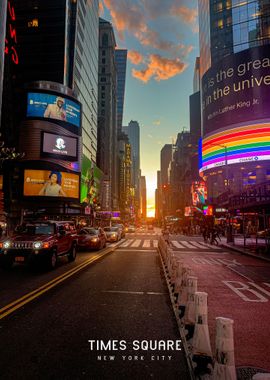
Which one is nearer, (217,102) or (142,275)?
(142,275)

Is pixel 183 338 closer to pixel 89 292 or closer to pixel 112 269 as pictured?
pixel 89 292

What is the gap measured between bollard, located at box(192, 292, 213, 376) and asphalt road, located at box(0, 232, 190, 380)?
1.26ft

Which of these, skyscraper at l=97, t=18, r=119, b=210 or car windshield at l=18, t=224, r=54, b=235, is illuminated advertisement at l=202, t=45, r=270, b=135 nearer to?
car windshield at l=18, t=224, r=54, b=235

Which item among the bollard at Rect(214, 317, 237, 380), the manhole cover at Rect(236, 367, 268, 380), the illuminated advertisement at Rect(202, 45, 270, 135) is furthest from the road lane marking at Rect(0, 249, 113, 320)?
the illuminated advertisement at Rect(202, 45, 270, 135)

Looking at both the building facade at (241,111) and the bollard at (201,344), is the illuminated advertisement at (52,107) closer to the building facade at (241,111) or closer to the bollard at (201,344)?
the building facade at (241,111)

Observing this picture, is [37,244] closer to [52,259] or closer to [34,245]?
[34,245]

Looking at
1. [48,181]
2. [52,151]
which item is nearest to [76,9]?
[52,151]

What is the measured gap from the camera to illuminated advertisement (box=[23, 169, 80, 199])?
149 feet

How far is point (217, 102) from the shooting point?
213ft

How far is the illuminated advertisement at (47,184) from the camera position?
45.4m

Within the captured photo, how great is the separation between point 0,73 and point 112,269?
8944 mm

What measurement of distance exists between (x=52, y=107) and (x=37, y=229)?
138 ft

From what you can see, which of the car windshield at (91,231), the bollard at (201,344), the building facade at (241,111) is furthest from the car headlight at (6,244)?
the building facade at (241,111)

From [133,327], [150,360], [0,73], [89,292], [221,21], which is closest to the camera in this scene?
[150,360]
